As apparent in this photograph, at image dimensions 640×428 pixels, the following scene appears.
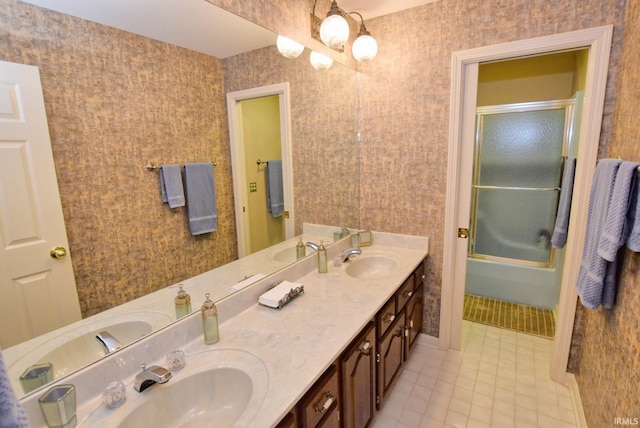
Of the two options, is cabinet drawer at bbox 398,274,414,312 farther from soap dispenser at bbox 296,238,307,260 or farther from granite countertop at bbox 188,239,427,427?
soap dispenser at bbox 296,238,307,260

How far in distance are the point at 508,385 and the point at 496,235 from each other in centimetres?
178

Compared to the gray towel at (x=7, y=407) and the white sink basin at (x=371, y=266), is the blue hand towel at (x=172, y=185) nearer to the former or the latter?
the gray towel at (x=7, y=407)

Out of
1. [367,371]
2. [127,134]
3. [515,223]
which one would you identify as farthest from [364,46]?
[515,223]

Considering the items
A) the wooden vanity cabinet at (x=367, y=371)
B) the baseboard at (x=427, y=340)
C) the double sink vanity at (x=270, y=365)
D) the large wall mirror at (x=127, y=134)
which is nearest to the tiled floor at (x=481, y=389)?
the baseboard at (x=427, y=340)

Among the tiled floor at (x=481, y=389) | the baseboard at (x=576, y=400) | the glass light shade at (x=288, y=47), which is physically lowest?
the tiled floor at (x=481, y=389)

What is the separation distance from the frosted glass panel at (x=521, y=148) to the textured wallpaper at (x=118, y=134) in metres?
2.96

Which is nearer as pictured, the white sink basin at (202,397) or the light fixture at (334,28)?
the white sink basin at (202,397)

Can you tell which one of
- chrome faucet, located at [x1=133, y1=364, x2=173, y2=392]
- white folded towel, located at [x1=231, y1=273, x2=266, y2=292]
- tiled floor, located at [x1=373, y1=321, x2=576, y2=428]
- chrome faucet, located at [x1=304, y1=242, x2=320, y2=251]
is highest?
chrome faucet, located at [x1=304, y1=242, x2=320, y2=251]

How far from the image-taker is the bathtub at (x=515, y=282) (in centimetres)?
301

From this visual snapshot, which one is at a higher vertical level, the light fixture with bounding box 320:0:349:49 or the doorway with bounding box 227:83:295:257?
the light fixture with bounding box 320:0:349:49

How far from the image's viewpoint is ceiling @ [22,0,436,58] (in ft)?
3.16

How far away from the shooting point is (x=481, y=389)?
2020 mm

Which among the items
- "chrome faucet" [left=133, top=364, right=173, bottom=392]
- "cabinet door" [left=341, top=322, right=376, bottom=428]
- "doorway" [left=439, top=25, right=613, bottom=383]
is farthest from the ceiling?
"cabinet door" [left=341, top=322, right=376, bottom=428]

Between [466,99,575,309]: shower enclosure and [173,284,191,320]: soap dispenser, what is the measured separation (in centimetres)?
301
